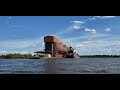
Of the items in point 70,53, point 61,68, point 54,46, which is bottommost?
point 61,68

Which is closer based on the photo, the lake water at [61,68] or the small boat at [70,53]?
the lake water at [61,68]

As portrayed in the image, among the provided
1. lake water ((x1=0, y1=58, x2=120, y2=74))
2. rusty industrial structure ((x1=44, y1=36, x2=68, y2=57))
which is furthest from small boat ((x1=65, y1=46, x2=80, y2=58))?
lake water ((x1=0, y1=58, x2=120, y2=74))

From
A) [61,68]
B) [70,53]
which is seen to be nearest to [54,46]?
[70,53]

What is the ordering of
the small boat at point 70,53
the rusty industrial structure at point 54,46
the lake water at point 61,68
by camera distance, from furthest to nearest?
1. the small boat at point 70,53
2. the rusty industrial structure at point 54,46
3. the lake water at point 61,68

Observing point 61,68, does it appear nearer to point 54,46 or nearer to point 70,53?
point 54,46

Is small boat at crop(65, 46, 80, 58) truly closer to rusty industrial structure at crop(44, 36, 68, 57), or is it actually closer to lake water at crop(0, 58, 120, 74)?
rusty industrial structure at crop(44, 36, 68, 57)

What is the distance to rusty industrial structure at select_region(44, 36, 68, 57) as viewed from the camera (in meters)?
131

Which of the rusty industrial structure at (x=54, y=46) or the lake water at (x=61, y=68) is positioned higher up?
the rusty industrial structure at (x=54, y=46)

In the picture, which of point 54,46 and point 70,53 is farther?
point 70,53

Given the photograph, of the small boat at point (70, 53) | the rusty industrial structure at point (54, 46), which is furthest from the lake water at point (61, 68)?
the small boat at point (70, 53)

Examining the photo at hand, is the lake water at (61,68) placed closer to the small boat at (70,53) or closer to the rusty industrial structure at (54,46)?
the rusty industrial structure at (54,46)

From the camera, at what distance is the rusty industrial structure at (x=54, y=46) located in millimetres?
130625

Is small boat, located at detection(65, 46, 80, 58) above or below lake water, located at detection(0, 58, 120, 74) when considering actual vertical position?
above

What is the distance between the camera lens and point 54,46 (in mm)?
131125
